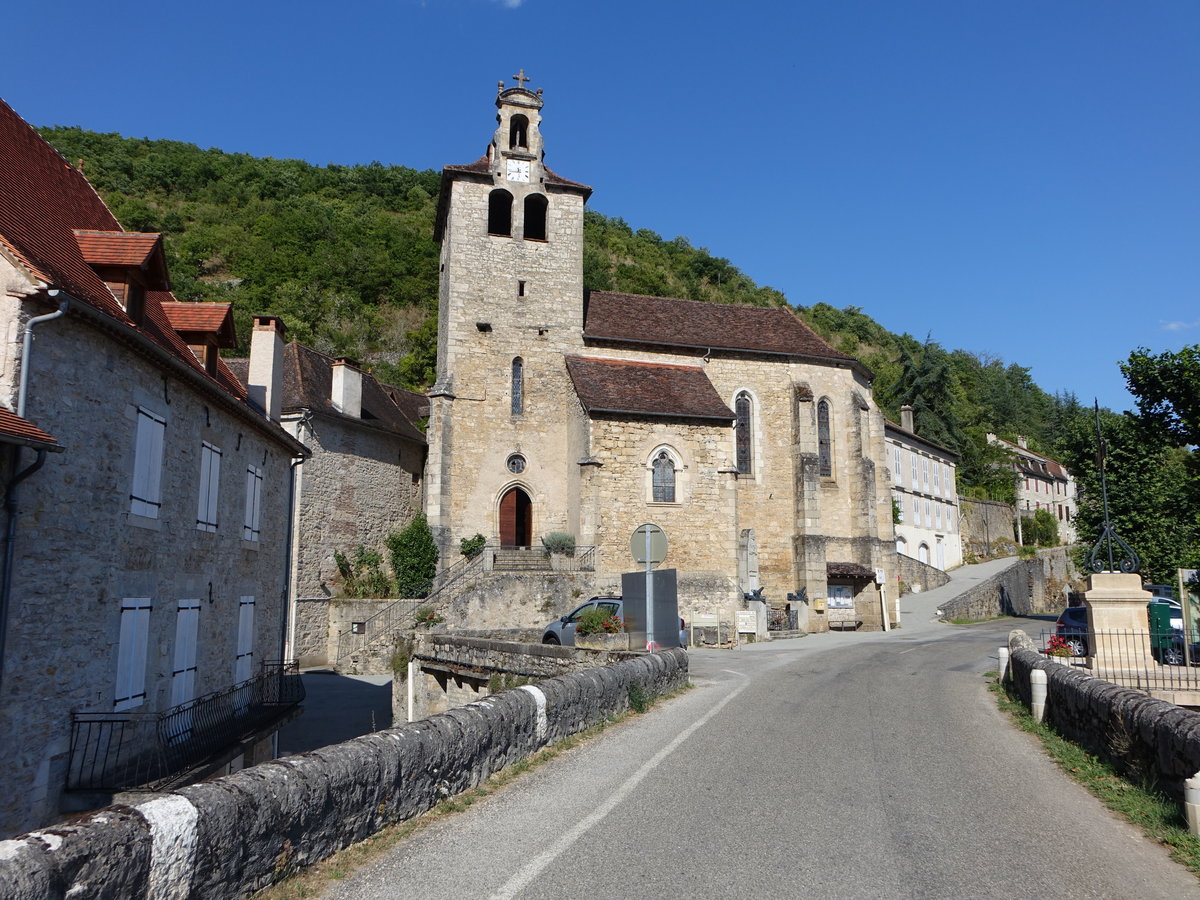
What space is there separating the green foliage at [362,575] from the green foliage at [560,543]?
206 inches

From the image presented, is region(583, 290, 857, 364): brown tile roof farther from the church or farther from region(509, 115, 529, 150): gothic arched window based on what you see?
region(509, 115, 529, 150): gothic arched window

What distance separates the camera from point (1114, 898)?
4.54 meters

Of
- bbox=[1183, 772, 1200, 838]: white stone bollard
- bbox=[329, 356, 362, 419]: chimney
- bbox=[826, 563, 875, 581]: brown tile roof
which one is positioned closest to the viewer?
Result: bbox=[1183, 772, 1200, 838]: white stone bollard

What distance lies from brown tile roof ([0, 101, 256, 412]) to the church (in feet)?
45.8

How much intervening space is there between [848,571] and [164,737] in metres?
23.8

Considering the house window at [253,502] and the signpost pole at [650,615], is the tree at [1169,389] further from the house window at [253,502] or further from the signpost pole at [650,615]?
the house window at [253,502]

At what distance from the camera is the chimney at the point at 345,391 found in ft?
84.4

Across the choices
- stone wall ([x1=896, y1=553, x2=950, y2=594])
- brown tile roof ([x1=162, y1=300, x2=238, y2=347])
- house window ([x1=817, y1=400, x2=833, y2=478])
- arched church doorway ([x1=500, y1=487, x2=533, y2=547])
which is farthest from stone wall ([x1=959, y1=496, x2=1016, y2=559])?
brown tile roof ([x1=162, y1=300, x2=238, y2=347])

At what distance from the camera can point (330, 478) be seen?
2494 cm

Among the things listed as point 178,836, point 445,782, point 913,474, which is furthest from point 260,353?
point 913,474

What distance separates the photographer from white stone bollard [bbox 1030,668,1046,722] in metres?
10.2

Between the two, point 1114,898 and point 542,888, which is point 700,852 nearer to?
point 542,888

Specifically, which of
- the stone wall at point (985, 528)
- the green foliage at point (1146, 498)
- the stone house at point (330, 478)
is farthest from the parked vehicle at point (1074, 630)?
the stone wall at point (985, 528)

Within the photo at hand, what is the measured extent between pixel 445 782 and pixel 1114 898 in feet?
14.5
